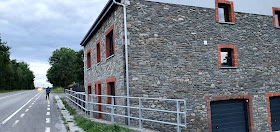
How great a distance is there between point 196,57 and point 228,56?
7.30 feet

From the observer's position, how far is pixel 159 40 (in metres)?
9.37

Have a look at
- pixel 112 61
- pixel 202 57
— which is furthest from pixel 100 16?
pixel 202 57

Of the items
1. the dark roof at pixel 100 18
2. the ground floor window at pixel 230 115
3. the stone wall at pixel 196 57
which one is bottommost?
the ground floor window at pixel 230 115

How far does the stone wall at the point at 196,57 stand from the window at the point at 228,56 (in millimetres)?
260

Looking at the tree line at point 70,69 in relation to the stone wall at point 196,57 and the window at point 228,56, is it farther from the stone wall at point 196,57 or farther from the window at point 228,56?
the stone wall at point 196,57

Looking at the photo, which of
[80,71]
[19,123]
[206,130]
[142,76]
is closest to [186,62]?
[142,76]

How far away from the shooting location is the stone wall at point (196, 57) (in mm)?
9031

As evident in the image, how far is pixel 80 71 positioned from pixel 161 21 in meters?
38.9

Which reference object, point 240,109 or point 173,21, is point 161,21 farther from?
point 240,109

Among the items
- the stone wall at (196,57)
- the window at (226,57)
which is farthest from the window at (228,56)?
the stone wall at (196,57)

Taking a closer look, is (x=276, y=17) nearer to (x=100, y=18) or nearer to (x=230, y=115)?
(x=230, y=115)

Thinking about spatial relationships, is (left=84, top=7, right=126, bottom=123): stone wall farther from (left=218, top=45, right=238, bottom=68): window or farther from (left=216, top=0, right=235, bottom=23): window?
(left=216, top=0, right=235, bottom=23): window

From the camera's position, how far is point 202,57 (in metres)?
10.1

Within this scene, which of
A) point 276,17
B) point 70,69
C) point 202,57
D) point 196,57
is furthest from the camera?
point 70,69
